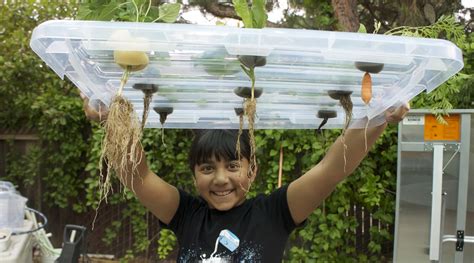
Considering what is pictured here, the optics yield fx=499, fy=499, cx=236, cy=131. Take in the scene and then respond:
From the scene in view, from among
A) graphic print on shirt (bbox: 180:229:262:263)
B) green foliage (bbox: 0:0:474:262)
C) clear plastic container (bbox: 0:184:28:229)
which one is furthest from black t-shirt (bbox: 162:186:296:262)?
clear plastic container (bbox: 0:184:28:229)

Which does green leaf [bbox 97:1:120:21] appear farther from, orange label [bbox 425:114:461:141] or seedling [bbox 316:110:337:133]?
orange label [bbox 425:114:461:141]

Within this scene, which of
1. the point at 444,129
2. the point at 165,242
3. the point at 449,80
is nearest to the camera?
the point at 449,80

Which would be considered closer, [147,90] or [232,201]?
[147,90]

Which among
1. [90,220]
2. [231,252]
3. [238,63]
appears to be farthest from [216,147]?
[90,220]

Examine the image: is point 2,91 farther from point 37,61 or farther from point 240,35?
point 240,35

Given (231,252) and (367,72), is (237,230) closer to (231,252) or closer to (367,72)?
(231,252)

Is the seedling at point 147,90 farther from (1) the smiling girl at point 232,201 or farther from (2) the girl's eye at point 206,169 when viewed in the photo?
(2) the girl's eye at point 206,169

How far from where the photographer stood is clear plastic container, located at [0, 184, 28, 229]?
13.3 ft

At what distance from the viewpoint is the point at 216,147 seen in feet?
5.69

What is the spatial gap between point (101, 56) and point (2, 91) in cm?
524

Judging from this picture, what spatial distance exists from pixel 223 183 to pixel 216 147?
13 cm

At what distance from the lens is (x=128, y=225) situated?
5398mm

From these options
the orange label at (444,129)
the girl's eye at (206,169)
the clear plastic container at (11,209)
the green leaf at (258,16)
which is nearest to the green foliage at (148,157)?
the orange label at (444,129)

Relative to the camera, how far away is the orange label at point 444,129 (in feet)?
10.8
